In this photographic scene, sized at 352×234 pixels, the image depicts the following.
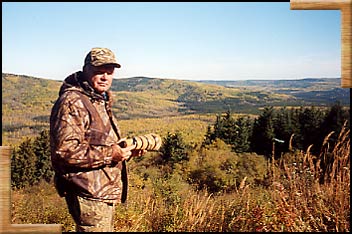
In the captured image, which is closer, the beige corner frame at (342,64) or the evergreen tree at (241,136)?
the beige corner frame at (342,64)

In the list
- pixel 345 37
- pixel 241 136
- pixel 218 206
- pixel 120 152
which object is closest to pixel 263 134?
pixel 241 136

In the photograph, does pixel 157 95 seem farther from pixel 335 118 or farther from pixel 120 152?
pixel 335 118

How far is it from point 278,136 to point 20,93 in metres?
→ 2.86

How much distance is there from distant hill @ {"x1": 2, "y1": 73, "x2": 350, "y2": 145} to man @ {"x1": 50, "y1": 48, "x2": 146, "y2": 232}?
0.89 metres

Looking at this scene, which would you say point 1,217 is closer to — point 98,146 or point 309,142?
point 98,146

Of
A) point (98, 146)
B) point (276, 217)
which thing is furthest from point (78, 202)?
point (276, 217)

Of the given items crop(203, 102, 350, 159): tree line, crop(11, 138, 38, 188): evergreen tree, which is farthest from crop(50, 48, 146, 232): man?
crop(203, 102, 350, 159): tree line

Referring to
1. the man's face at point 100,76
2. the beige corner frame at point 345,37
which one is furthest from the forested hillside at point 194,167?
the beige corner frame at point 345,37

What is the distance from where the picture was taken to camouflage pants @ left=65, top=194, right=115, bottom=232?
2.86 meters

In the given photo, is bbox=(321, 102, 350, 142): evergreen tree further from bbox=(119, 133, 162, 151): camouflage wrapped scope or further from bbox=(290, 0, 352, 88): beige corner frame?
bbox=(119, 133, 162, 151): camouflage wrapped scope

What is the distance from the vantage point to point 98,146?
2816mm

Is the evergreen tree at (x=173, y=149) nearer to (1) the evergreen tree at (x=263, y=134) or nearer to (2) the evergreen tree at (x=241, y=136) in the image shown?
(2) the evergreen tree at (x=241, y=136)

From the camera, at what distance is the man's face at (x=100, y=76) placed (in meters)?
2.84

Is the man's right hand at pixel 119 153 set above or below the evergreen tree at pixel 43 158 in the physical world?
above
